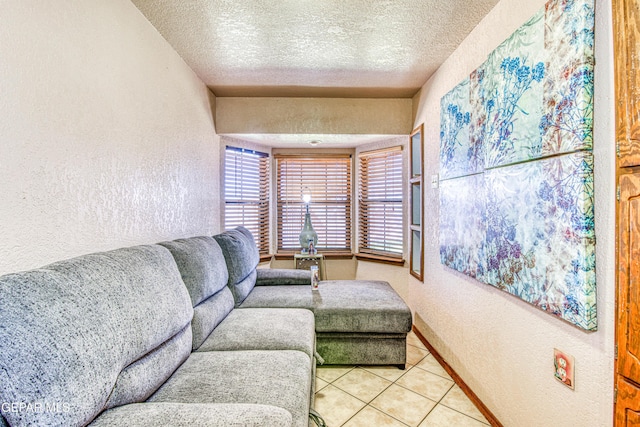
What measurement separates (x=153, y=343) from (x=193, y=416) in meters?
0.40

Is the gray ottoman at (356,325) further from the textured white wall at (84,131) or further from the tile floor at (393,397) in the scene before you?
the textured white wall at (84,131)

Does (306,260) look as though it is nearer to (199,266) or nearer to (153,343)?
(199,266)

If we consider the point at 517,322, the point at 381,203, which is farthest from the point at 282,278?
the point at 517,322

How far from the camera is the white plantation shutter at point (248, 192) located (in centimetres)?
360

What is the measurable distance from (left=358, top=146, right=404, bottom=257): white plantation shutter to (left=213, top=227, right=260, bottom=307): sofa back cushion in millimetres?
1776

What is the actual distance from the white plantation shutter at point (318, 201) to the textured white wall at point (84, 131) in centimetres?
198

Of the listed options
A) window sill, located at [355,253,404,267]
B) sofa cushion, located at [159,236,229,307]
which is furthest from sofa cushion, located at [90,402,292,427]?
window sill, located at [355,253,404,267]

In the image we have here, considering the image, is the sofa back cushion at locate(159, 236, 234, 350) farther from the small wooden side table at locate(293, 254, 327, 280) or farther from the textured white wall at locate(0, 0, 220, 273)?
the small wooden side table at locate(293, 254, 327, 280)

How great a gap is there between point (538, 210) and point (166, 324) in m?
1.70

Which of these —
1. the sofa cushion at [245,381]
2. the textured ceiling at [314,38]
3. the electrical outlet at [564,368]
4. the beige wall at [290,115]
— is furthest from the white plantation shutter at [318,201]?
the electrical outlet at [564,368]

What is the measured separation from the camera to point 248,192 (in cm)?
389

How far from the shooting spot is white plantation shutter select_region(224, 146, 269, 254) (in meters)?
3.60

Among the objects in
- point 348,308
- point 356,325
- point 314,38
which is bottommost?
point 356,325

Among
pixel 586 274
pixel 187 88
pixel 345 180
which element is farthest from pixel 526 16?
pixel 345 180
